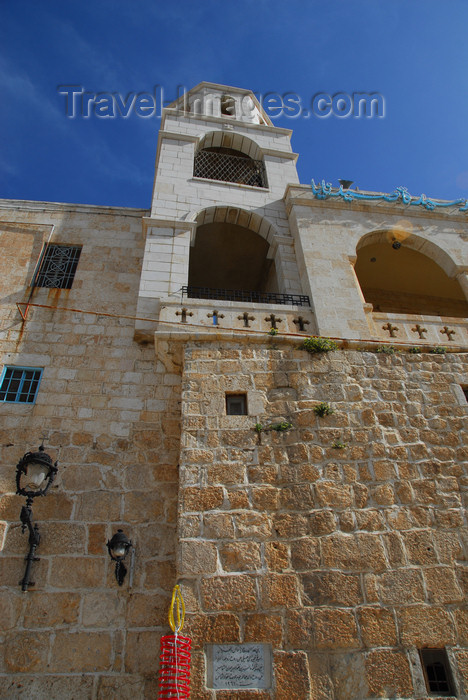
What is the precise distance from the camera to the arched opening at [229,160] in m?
10.6

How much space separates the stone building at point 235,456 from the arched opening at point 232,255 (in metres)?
0.34

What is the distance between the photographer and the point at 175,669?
3.82 metres

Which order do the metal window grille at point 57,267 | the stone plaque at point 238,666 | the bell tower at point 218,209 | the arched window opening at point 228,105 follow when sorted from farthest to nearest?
1. the arched window opening at point 228,105
2. the metal window grille at point 57,267
3. the bell tower at point 218,209
4. the stone plaque at point 238,666

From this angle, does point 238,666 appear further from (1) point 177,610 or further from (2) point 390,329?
(2) point 390,329

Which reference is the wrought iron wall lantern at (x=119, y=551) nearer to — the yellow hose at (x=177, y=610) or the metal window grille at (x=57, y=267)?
the yellow hose at (x=177, y=610)

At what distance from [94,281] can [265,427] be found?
14.9 ft

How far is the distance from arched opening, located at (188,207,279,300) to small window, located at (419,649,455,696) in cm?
658

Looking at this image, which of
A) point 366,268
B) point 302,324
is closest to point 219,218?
point 302,324

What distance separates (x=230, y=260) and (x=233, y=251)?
→ 34cm

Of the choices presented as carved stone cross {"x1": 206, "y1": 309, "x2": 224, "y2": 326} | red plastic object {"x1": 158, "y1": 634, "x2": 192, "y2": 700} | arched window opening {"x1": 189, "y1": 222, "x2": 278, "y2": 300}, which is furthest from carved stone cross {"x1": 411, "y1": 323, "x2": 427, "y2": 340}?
red plastic object {"x1": 158, "y1": 634, "x2": 192, "y2": 700}

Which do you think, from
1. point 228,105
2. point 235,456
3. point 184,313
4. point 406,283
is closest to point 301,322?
point 184,313

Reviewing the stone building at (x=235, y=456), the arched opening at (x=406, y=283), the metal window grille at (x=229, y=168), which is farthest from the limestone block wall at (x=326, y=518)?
the metal window grille at (x=229, y=168)

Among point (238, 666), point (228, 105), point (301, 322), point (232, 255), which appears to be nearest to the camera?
point (238, 666)

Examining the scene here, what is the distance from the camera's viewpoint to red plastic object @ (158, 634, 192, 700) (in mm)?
3734
